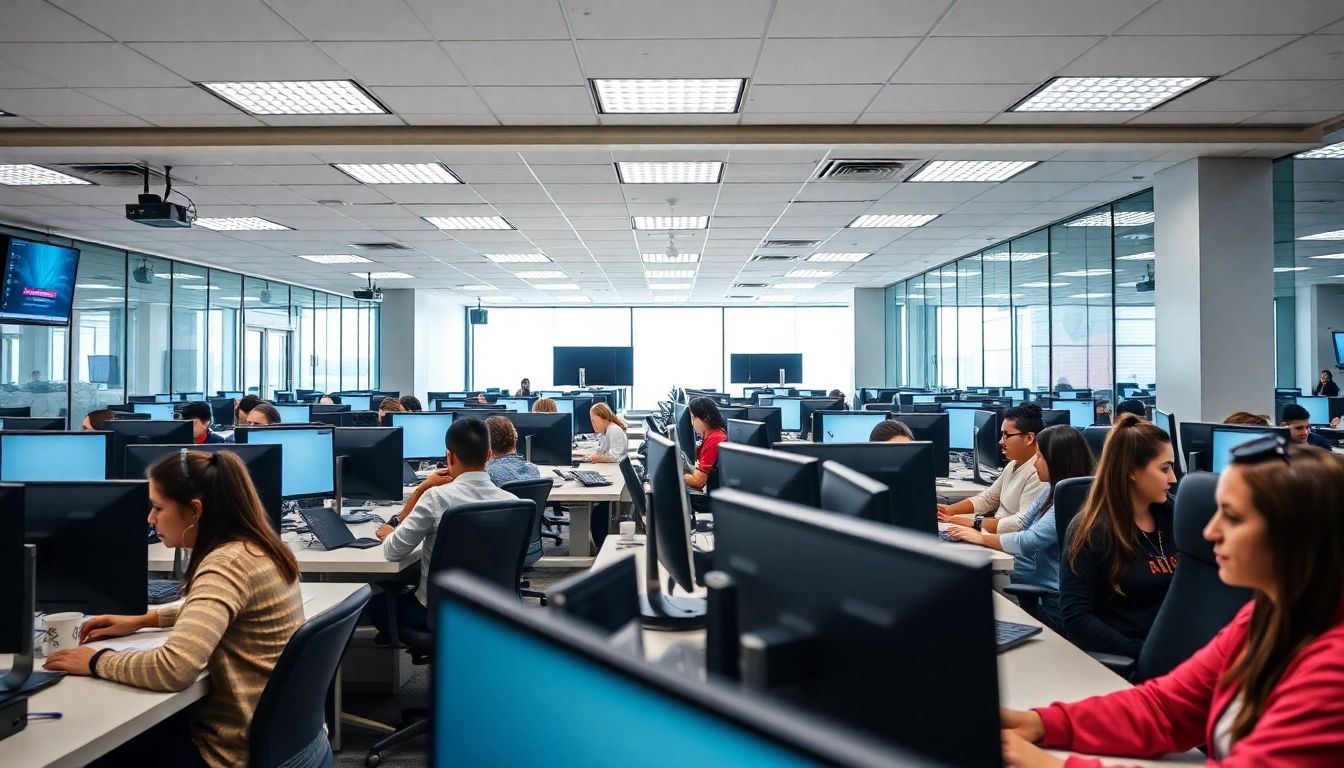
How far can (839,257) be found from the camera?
433 inches

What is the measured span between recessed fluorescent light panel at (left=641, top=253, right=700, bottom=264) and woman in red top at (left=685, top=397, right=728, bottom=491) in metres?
5.07

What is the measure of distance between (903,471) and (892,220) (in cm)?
651

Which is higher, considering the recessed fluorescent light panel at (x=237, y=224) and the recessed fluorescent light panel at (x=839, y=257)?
the recessed fluorescent light panel at (x=839, y=257)

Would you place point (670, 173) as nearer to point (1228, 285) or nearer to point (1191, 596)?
point (1228, 285)

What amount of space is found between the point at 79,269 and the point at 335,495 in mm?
7046

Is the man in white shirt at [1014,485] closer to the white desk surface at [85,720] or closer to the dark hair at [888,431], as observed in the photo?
the dark hair at [888,431]

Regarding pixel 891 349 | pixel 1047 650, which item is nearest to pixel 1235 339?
pixel 1047 650

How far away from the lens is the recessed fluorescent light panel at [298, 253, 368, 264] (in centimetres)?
1045

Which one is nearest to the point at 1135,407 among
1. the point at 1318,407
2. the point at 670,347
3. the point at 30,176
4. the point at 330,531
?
the point at 1318,407

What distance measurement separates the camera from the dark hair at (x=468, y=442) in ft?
11.2

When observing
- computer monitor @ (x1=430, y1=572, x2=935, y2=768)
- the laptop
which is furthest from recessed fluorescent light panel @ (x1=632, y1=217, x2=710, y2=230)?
computer monitor @ (x1=430, y1=572, x2=935, y2=768)

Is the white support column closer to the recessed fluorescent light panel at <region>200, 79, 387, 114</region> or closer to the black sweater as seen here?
the black sweater

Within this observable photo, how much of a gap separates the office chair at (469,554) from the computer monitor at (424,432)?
2246 millimetres

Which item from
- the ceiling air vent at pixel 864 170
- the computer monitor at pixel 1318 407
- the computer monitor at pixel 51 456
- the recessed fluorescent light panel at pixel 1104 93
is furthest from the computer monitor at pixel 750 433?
the computer monitor at pixel 1318 407
